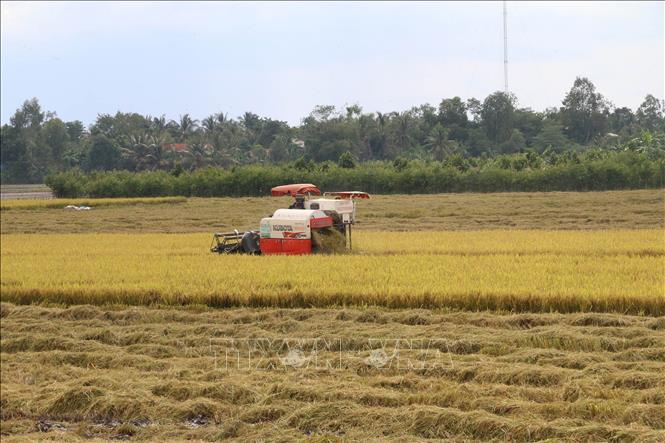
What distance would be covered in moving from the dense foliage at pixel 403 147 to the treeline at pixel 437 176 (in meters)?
0.03

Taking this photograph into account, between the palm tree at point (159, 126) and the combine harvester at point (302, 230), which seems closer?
the palm tree at point (159, 126)

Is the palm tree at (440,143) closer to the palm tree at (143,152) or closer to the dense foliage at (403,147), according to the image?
the dense foliage at (403,147)

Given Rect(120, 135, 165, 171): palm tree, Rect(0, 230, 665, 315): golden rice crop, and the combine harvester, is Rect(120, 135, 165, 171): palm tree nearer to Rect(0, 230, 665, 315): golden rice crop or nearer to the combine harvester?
Rect(0, 230, 665, 315): golden rice crop

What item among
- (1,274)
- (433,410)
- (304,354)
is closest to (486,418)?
(433,410)

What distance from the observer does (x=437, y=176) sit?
12.2 m

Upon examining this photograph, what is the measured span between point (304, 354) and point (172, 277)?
4055 millimetres

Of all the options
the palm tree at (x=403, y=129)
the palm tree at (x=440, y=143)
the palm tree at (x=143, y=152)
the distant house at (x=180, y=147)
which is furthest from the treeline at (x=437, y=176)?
the palm tree at (x=143, y=152)

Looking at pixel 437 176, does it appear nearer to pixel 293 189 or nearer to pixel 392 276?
pixel 392 276

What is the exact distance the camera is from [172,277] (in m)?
12.0

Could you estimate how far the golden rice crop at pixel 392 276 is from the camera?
962 centimetres

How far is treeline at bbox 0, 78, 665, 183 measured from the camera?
6.14m

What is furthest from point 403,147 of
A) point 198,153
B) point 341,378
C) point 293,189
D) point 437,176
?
point 437,176

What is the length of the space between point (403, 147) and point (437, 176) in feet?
12.3

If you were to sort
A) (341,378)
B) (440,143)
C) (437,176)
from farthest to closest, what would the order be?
(437,176), (440,143), (341,378)
